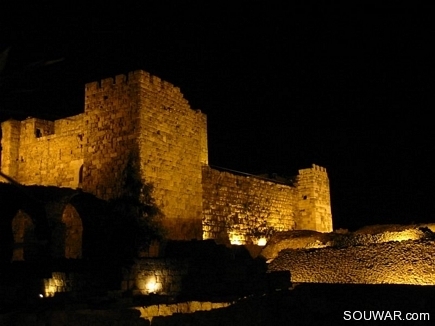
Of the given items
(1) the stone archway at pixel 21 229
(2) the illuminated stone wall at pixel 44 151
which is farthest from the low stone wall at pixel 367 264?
(2) the illuminated stone wall at pixel 44 151

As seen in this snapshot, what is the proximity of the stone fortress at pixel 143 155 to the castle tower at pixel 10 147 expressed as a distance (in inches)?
1.6

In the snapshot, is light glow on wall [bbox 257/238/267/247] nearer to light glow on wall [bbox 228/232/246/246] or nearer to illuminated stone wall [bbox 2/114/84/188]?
light glow on wall [bbox 228/232/246/246]

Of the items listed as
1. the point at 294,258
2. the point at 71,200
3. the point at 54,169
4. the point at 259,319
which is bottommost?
the point at 259,319

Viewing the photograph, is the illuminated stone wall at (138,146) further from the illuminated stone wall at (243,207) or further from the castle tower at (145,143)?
the illuminated stone wall at (243,207)

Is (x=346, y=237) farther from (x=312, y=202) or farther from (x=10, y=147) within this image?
(x=10, y=147)

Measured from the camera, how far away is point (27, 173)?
2362cm

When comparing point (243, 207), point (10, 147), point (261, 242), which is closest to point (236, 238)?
point (243, 207)

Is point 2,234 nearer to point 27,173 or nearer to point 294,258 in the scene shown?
point 27,173

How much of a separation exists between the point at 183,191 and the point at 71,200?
418 cm

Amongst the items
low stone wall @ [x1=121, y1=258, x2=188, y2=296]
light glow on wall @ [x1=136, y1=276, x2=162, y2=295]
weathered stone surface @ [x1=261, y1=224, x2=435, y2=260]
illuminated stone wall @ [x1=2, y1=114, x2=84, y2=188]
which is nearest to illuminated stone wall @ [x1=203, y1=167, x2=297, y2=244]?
weathered stone surface @ [x1=261, y1=224, x2=435, y2=260]

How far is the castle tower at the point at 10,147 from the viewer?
78.6ft

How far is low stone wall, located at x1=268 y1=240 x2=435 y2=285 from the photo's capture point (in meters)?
16.4

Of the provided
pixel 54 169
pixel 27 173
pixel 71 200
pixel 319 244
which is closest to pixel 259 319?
pixel 71 200

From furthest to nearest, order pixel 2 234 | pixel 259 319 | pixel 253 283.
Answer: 1. pixel 2 234
2. pixel 253 283
3. pixel 259 319
